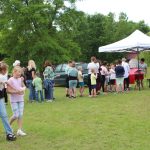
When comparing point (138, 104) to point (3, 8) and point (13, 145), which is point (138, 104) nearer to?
point (13, 145)

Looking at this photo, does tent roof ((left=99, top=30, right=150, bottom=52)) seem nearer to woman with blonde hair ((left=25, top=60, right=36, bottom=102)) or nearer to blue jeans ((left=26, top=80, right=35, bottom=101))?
woman with blonde hair ((left=25, top=60, right=36, bottom=102))

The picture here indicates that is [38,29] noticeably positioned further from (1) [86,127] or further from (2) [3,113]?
(2) [3,113]

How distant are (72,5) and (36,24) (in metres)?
3.56

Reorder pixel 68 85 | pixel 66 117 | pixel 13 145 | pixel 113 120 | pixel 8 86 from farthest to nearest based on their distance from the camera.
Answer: pixel 68 85
pixel 66 117
pixel 113 120
pixel 8 86
pixel 13 145

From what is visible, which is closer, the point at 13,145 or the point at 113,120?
the point at 13,145

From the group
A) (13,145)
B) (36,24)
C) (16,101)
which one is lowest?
(13,145)

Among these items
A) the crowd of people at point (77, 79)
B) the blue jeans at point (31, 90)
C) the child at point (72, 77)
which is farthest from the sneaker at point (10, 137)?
the child at point (72, 77)

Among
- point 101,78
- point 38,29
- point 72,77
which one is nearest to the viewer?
point 72,77

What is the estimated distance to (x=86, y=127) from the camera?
1156cm

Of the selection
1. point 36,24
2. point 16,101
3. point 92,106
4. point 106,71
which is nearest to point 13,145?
point 16,101

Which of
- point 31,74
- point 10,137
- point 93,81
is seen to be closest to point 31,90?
point 31,74

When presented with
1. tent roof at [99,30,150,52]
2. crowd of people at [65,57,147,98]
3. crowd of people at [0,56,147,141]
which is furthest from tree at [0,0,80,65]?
crowd of people at [65,57,147,98]

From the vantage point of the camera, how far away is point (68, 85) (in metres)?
20.7

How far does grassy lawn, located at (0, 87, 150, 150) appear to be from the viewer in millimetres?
9469
